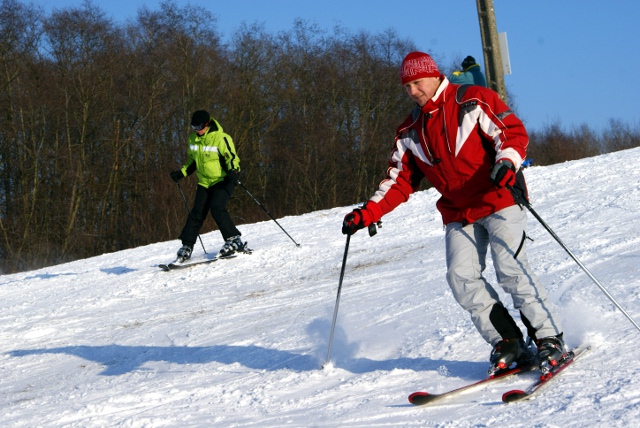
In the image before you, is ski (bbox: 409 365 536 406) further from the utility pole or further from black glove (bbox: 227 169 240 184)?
the utility pole

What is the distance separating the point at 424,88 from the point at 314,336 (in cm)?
236

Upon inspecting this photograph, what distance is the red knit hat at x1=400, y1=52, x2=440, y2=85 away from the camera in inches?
161

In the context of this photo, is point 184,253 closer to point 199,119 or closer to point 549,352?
point 199,119

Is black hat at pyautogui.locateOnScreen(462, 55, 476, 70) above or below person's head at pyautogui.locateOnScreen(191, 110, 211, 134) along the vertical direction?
above

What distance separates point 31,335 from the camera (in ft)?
24.7

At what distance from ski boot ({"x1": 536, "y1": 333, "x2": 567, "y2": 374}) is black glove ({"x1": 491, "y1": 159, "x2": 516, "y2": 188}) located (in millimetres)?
821

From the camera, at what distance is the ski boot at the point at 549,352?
12.8 ft

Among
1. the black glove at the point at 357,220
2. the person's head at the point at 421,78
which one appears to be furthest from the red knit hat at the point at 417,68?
the black glove at the point at 357,220

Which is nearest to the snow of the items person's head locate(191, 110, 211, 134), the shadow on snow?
the shadow on snow

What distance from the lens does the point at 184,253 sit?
32.9 feet

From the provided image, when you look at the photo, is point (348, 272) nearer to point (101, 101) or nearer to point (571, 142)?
point (101, 101)

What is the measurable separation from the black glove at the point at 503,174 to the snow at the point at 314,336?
971mm

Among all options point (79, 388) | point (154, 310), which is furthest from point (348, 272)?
point (79, 388)

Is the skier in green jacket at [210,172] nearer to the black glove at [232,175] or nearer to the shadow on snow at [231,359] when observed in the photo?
the black glove at [232,175]
